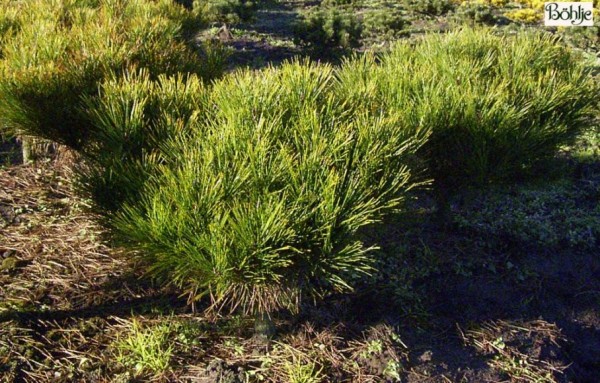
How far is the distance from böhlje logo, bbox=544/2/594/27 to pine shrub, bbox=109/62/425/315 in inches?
269

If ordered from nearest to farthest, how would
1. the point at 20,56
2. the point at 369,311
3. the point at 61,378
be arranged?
the point at 61,378
the point at 369,311
the point at 20,56

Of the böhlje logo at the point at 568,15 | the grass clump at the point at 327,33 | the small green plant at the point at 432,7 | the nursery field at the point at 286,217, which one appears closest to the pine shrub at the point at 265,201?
the nursery field at the point at 286,217

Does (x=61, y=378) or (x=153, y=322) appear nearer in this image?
(x=61, y=378)

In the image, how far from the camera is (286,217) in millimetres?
2387

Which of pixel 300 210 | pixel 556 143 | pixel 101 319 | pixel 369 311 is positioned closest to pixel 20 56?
pixel 101 319

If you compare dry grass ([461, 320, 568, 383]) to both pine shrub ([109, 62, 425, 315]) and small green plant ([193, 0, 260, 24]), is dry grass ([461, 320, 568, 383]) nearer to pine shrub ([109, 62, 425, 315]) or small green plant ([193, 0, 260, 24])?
pine shrub ([109, 62, 425, 315])

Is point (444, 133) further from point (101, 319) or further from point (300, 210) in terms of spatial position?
point (101, 319)

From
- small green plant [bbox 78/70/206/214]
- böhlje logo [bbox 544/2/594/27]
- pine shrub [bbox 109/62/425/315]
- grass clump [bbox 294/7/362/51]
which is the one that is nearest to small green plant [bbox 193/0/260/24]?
grass clump [bbox 294/7/362/51]

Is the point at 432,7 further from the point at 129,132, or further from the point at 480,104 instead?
the point at 129,132

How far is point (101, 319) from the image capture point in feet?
10.4

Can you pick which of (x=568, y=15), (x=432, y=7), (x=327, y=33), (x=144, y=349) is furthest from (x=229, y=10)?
(x=144, y=349)

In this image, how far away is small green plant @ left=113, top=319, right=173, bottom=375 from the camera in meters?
2.89

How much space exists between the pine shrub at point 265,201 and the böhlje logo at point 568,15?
6836 mm

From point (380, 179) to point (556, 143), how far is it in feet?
5.47
